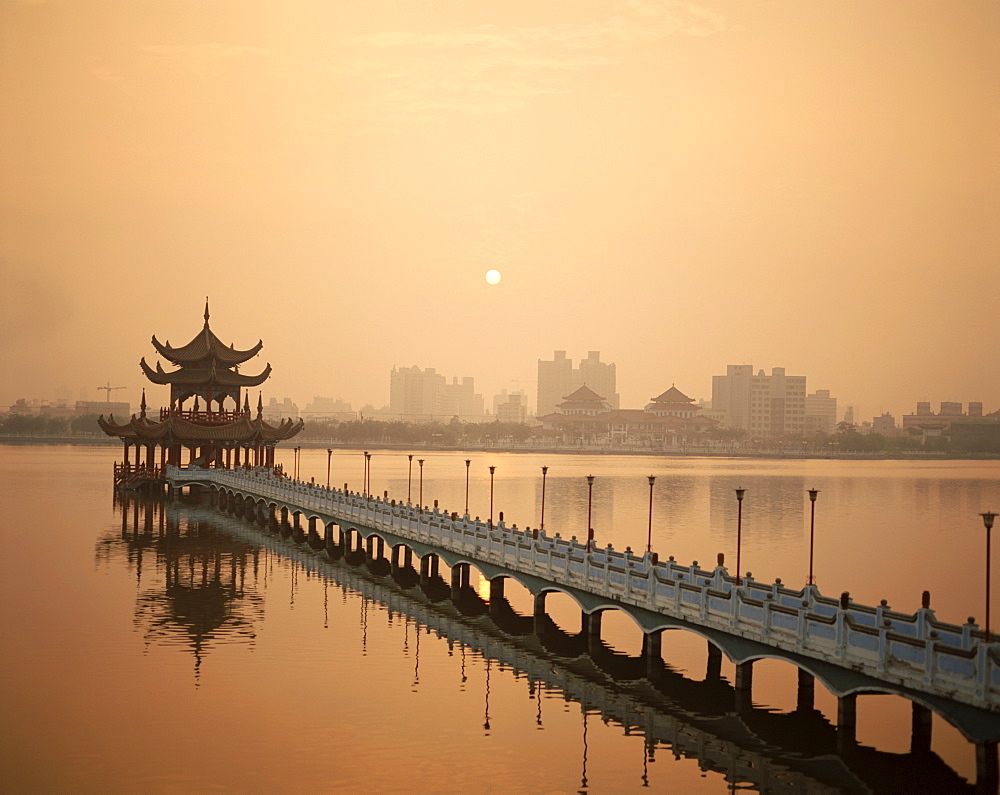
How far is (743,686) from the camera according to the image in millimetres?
28703

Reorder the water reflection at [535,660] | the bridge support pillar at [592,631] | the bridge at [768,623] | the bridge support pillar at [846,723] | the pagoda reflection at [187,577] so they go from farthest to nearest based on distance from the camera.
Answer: the pagoda reflection at [187,577]
the bridge support pillar at [592,631]
the bridge support pillar at [846,723]
the water reflection at [535,660]
the bridge at [768,623]

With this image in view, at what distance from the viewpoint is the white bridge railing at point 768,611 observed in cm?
2105

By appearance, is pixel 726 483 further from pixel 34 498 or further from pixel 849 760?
pixel 849 760

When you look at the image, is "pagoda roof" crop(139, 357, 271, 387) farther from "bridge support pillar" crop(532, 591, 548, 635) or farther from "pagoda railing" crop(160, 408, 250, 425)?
"bridge support pillar" crop(532, 591, 548, 635)

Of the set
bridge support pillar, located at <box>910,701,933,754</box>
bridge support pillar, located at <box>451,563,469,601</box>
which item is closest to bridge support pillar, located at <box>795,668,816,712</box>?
bridge support pillar, located at <box>910,701,933,754</box>

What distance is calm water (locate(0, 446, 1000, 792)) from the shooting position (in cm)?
2427

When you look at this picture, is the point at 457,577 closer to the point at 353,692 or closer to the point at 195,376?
the point at 353,692

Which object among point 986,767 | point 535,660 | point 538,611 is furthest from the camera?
Answer: point 538,611

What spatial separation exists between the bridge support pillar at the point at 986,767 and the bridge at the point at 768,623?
0.06 feet

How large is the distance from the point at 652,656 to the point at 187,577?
26.8 m

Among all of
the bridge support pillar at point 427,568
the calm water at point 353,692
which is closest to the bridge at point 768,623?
the calm water at point 353,692

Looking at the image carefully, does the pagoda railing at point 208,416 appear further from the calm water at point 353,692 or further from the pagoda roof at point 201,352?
the calm water at point 353,692

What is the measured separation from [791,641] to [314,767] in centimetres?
1119

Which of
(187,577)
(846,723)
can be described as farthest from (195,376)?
(846,723)
